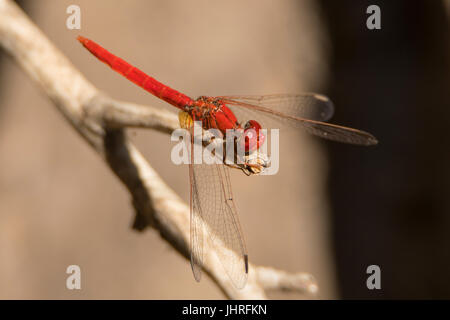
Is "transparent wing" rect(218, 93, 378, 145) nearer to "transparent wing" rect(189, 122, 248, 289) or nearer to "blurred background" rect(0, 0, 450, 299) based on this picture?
"transparent wing" rect(189, 122, 248, 289)

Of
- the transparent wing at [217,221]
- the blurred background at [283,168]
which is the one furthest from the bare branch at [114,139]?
the blurred background at [283,168]

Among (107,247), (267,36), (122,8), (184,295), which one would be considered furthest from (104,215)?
(267,36)

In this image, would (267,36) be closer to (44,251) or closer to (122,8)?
(122,8)

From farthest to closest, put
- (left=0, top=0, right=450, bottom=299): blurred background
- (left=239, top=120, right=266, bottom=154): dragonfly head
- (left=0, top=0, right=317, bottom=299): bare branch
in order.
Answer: (left=0, top=0, right=450, bottom=299): blurred background < (left=0, top=0, right=317, bottom=299): bare branch < (left=239, top=120, right=266, bottom=154): dragonfly head

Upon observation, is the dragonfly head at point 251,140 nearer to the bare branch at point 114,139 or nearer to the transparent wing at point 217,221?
the transparent wing at point 217,221

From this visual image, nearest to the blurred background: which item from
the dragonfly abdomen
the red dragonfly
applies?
the dragonfly abdomen

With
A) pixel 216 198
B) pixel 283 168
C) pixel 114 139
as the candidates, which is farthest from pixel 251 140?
pixel 283 168

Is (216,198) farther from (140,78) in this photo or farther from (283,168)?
(283,168)
